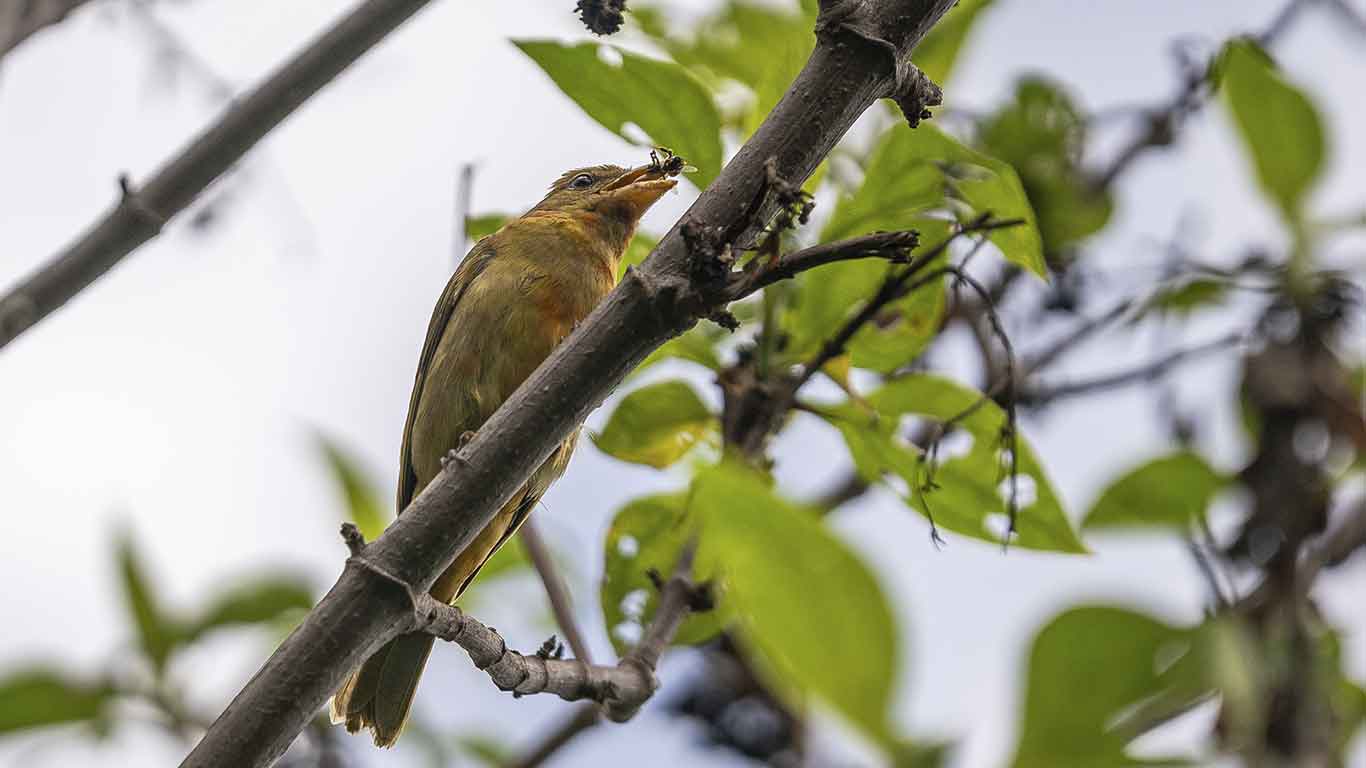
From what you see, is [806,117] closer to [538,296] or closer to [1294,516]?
[1294,516]

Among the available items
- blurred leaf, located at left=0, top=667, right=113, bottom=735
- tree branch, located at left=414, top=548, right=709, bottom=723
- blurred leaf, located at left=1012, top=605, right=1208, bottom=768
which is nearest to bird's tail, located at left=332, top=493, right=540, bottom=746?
blurred leaf, located at left=0, top=667, right=113, bottom=735

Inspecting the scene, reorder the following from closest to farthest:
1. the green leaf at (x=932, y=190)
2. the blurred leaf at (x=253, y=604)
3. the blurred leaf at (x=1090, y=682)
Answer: the blurred leaf at (x=1090, y=682)
the green leaf at (x=932, y=190)
the blurred leaf at (x=253, y=604)

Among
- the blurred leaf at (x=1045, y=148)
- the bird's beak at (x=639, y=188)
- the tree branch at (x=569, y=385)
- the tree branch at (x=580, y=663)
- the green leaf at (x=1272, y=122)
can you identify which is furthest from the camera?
the bird's beak at (x=639, y=188)

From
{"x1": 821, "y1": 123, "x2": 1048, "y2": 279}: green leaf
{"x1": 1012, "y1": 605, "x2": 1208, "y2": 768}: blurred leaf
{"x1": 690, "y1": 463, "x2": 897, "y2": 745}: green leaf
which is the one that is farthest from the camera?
{"x1": 821, "y1": 123, "x2": 1048, "y2": 279}: green leaf

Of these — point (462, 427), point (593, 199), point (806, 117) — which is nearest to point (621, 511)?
point (462, 427)

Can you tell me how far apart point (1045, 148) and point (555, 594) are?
1.89 metres

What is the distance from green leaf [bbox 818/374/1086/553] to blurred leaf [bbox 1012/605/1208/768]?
1.38 metres

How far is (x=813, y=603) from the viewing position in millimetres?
1075

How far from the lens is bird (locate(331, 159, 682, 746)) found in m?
3.59

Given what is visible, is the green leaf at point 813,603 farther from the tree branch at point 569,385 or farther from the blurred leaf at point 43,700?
the blurred leaf at point 43,700

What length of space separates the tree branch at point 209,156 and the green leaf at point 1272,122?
1670 millimetres

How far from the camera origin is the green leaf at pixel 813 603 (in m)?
1.07

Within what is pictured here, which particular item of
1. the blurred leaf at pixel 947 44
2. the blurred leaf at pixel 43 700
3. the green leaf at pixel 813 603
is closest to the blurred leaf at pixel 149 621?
the blurred leaf at pixel 43 700

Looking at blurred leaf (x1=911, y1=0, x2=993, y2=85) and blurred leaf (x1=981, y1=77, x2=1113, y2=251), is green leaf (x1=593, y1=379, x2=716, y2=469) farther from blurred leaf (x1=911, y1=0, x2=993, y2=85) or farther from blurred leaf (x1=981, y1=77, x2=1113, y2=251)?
blurred leaf (x1=981, y1=77, x2=1113, y2=251)
